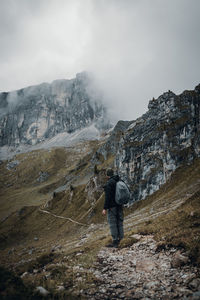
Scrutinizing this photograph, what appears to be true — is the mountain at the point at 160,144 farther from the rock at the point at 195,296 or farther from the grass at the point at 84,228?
the rock at the point at 195,296

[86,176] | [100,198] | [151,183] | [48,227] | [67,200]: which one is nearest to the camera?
[151,183]

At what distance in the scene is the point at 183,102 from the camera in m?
94.7

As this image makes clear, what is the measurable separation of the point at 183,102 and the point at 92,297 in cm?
10047

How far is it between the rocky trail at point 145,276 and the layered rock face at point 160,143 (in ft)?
222

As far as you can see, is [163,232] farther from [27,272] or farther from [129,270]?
[27,272]

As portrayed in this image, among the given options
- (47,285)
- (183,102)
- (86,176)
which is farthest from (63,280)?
(86,176)

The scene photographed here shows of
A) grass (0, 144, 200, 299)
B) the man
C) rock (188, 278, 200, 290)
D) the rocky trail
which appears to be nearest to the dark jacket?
the man

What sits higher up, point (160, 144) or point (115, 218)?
point (160, 144)

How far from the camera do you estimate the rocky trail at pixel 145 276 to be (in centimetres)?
682

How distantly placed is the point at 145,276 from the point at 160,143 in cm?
8416

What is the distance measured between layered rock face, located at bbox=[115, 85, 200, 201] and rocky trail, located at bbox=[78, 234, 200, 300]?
6765 centimetres

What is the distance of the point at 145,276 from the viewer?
27.9ft

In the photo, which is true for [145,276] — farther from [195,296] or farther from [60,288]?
[60,288]

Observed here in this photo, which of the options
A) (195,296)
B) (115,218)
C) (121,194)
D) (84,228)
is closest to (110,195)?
(121,194)
